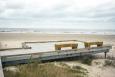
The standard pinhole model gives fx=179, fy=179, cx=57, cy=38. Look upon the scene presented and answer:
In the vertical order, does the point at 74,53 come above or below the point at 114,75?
above

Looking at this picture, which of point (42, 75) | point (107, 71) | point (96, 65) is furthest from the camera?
point (96, 65)

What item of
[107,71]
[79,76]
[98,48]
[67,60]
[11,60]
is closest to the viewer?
[79,76]

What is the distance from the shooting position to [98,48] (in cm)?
1497

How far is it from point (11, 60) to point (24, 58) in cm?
79

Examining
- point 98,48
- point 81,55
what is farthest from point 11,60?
point 98,48

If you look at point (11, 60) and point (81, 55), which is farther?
point (81, 55)

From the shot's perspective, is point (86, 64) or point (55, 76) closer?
point (55, 76)

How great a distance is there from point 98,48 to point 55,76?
8.03 meters

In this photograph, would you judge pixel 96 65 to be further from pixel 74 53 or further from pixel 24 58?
pixel 24 58

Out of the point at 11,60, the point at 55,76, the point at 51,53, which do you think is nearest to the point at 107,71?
the point at 51,53

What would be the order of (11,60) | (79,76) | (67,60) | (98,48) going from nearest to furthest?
(79,76), (11,60), (67,60), (98,48)

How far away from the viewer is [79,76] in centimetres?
885

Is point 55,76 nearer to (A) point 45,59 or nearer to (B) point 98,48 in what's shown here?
(A) point 45,59

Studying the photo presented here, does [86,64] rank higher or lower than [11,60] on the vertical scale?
lower
